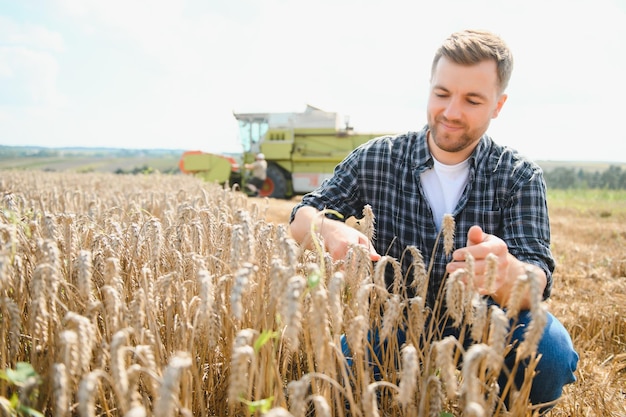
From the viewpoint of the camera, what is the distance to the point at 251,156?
50.0ft

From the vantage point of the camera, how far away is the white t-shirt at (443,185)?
238cm

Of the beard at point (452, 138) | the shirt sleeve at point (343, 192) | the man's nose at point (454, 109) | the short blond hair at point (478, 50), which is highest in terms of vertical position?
the short blond hair at point (478, 50)

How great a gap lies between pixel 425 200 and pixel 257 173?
1171cm

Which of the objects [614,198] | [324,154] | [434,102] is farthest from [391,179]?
[614,198]

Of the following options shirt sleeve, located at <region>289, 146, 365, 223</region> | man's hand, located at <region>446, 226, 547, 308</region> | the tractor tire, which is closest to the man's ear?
shirt sleeve, located at <region>289, 146, 365, 223</region>

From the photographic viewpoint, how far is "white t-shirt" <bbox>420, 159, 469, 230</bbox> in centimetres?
238

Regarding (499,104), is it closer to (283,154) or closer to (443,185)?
(443,185)

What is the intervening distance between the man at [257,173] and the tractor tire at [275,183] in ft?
0.83

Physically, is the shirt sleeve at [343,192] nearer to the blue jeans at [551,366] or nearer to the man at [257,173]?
the blue jeans at [551,366]

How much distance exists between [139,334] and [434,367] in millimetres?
893

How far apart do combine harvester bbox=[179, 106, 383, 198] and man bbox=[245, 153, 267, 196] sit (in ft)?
0.99

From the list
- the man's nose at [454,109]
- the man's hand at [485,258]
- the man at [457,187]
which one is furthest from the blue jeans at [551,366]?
the man's nose at [454,109]

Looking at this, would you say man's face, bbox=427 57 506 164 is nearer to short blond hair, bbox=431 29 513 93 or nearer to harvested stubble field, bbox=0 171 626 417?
short blond hair, bbox=431 29 513 93

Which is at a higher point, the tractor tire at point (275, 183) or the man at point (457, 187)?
the man at point (457, 187)
